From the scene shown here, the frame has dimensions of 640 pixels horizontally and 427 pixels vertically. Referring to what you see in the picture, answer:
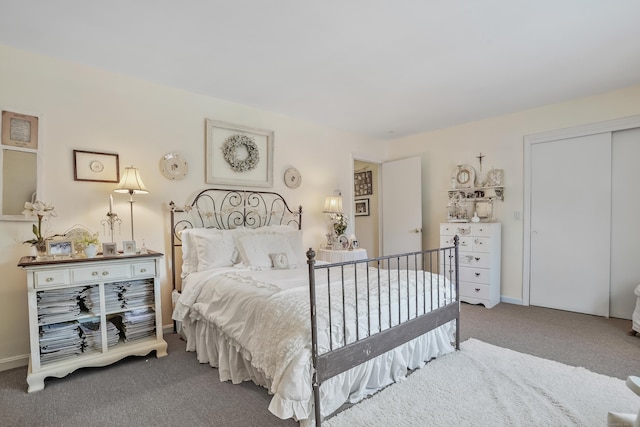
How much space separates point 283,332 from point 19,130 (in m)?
2.70

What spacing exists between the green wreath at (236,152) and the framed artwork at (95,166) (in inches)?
43.4

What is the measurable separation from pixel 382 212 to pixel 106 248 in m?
4.20

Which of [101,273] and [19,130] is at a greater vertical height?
[19,130]

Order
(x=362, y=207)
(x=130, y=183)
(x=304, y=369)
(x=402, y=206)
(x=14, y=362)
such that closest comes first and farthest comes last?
1. (x=304, y=369)
2. (x=14, y=362)
3. (x=130, y=183)
4. (x=402, y=206)
5. (x=362, y=207)

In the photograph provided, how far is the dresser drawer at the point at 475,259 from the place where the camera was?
13.2 ft

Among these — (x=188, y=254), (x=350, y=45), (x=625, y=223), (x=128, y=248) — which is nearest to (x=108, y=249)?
(x=128, y=248)

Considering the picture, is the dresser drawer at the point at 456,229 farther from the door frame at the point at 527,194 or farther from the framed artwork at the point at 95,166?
the framed artwork at the point at 95,166

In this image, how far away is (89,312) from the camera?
2.44 m

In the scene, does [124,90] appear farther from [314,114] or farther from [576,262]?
[576,262]

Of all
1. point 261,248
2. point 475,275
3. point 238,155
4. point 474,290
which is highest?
point 238,155

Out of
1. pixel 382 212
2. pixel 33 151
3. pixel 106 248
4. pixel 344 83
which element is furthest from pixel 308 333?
pixel 382 212

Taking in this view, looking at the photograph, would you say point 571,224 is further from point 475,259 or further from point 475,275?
point 475,275

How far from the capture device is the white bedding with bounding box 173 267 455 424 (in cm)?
164

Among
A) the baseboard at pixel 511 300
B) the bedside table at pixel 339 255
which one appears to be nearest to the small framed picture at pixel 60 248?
the bedside table at pixel 339 255
